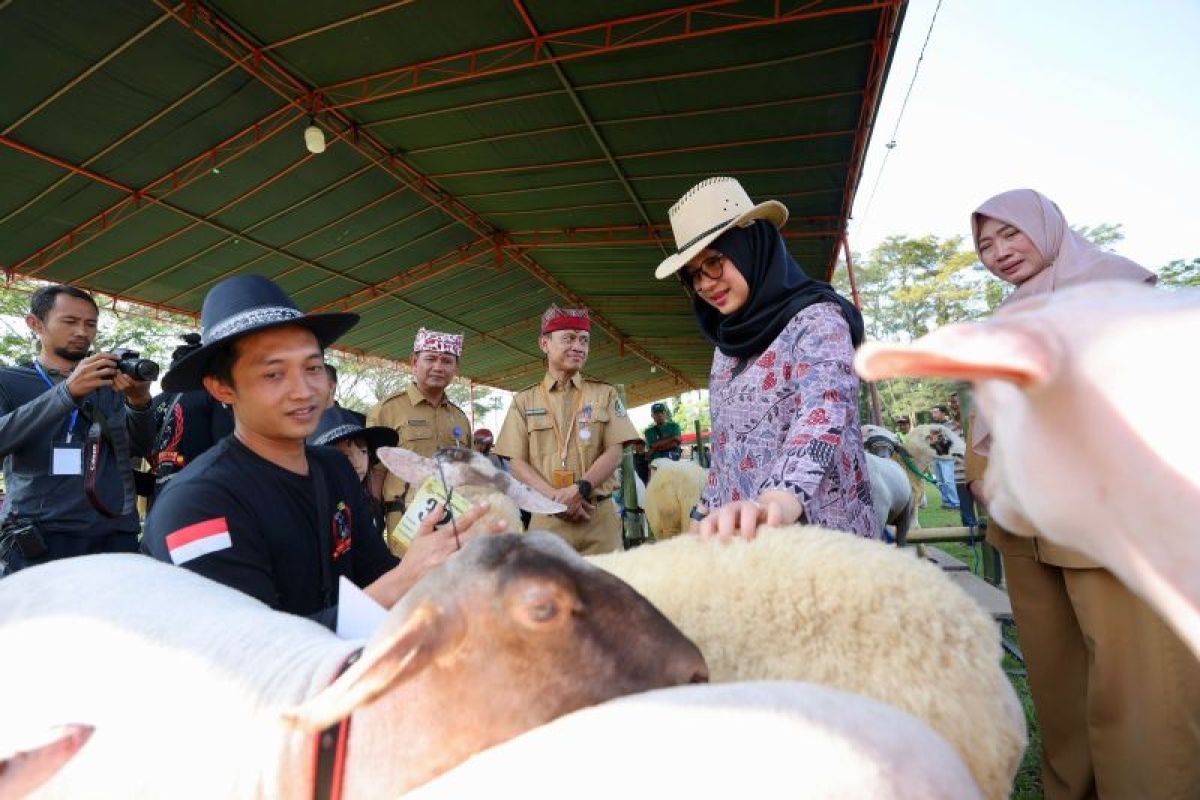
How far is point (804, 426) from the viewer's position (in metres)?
1.81

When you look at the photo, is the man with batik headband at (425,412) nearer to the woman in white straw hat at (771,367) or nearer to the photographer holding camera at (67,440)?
the photographer holding camera at (67,440)

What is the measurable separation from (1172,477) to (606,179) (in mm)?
11664

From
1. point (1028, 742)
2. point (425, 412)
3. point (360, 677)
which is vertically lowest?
point (1028, 742)

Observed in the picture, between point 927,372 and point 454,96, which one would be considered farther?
point 454,96

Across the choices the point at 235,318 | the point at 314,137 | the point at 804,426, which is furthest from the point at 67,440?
the point at 314,137

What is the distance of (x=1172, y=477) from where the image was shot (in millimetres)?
565

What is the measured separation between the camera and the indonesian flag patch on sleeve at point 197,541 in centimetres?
168

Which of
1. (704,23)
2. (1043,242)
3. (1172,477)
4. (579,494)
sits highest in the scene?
(704,23)

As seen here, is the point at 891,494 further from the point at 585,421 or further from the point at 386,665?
the point at 386,665

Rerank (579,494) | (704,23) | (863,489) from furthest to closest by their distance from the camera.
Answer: (704,23), (579,494), (863,489)

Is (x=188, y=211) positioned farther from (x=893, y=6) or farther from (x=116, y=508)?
(x=893, y=6)

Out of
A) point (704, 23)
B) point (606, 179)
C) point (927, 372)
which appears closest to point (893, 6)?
point (704, 23)

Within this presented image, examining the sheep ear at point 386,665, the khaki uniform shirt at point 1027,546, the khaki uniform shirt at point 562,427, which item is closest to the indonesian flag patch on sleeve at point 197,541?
the sheep ear at point 386,665

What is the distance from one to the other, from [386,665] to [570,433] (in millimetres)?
4030
